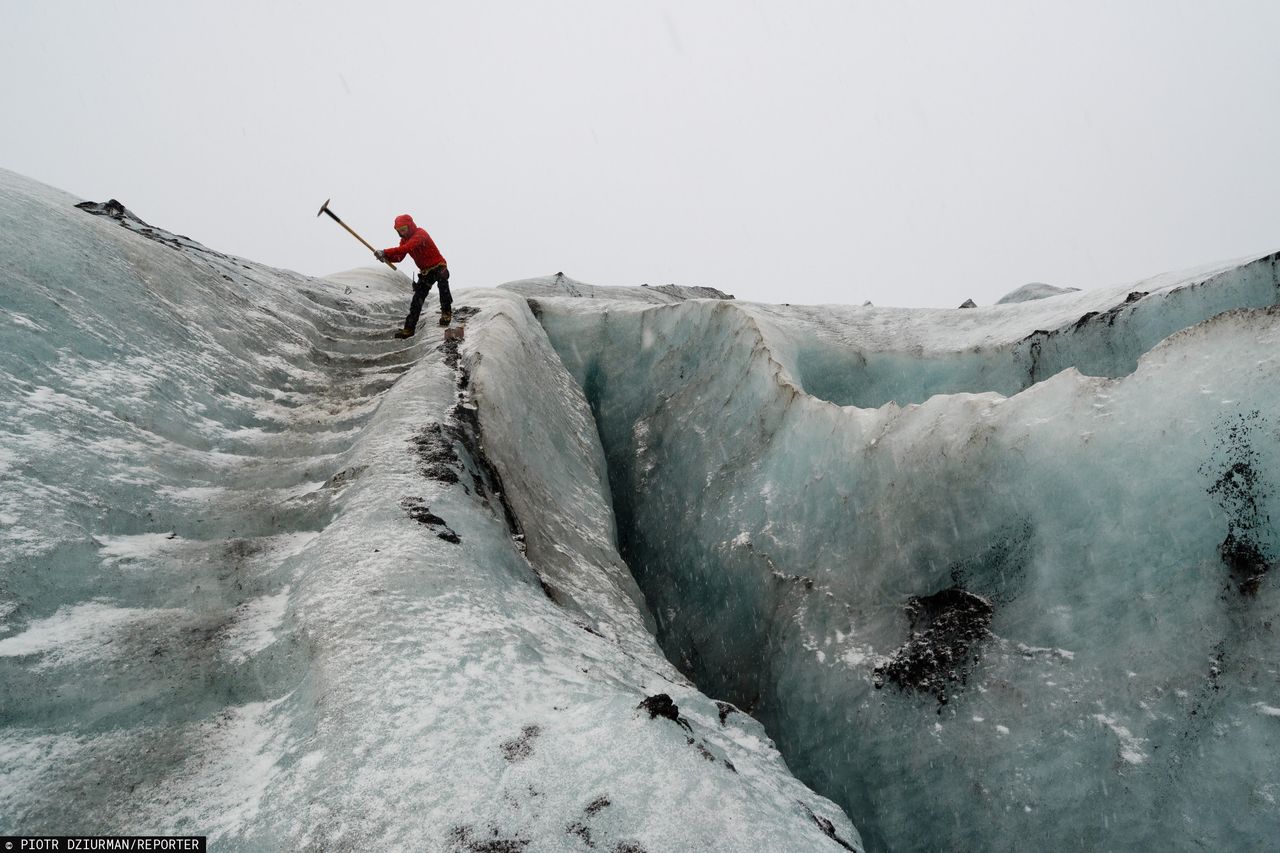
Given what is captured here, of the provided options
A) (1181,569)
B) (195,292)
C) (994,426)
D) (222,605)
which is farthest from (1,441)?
(1181,569)

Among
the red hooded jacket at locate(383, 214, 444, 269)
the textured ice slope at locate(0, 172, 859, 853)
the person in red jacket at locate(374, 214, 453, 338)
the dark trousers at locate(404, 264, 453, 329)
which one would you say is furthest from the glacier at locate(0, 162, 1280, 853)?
the red hooded jacket at locate(383, 214, 444, 269)

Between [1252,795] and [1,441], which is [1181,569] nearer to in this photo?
[1252,795]

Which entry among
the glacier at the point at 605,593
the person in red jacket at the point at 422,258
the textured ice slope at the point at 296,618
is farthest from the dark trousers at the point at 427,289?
the textured ice slope at the point at 296,618

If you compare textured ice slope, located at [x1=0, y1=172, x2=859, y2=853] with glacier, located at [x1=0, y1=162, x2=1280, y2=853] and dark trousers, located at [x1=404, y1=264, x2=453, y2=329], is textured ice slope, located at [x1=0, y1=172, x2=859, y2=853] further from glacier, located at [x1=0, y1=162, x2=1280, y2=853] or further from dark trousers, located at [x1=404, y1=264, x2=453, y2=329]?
dark trousers, located at [x1=404, y1=264, x2=453, y2=329]

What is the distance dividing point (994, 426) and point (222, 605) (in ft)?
15.9

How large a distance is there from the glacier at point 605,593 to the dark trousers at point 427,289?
122 cm

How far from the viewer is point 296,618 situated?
335cm

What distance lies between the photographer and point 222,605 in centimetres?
A: 361

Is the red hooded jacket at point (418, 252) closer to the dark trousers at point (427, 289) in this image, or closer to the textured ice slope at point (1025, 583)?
the dark trousers at point (427, 289)

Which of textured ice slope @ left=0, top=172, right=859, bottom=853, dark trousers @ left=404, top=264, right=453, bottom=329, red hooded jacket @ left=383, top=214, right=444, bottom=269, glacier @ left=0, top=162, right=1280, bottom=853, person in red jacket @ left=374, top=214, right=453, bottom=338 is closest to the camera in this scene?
textured ice slope @ left=0, top=172, right=859, bottom=853

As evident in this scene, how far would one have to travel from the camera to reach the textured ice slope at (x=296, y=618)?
2.53 meters

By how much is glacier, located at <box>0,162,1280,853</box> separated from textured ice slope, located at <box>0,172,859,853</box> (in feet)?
0.06

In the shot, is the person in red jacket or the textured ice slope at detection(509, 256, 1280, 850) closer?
the textured ice slope at detection(509, 256, 1280, 850)

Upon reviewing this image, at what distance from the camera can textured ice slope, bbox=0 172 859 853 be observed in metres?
2.53
